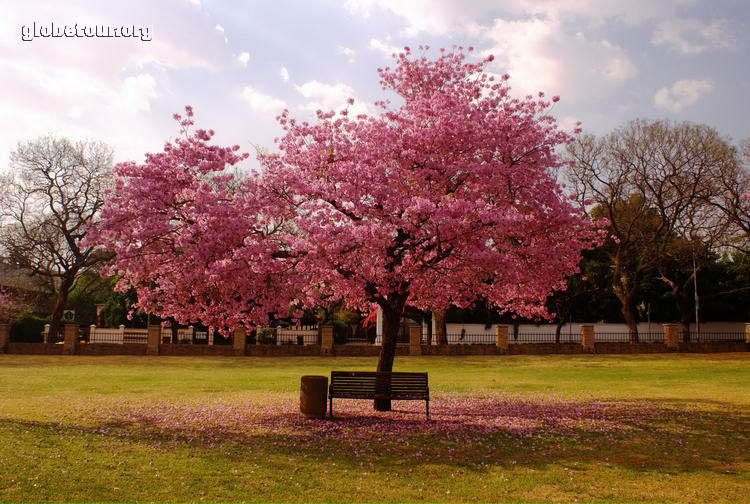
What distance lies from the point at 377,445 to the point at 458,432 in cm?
200

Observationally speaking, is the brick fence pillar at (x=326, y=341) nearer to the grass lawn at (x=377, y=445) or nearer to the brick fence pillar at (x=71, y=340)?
the brick fence pillar at (x=71, y=340)

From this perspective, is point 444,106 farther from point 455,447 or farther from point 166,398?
point 166,398

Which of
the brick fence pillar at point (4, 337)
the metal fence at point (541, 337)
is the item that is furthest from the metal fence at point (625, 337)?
the brick fence pillar at point (4, 337)

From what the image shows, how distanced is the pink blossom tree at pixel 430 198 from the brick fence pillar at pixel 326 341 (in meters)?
21.2

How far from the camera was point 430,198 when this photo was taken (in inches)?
536

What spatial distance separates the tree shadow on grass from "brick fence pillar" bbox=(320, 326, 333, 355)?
2066 centimetres

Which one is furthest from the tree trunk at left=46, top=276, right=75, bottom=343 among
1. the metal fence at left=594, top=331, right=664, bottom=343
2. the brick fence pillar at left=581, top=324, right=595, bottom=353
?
the metal fence at left=594, top=331, right=664, bottom=343

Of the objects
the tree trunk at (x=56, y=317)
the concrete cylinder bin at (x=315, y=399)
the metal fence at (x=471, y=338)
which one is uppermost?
the tree trunk at (x=56, y=317)

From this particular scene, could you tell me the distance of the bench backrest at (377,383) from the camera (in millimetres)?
13406

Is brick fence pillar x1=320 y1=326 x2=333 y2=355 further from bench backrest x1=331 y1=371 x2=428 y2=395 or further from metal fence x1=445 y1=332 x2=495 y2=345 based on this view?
bench backrest x1=331 y1=371 x2=428 y2=395

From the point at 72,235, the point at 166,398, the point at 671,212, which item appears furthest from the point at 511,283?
the point at 72,235

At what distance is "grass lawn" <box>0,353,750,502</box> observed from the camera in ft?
25.6

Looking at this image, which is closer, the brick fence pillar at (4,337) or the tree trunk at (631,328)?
the brick fence pillar at (4,337)

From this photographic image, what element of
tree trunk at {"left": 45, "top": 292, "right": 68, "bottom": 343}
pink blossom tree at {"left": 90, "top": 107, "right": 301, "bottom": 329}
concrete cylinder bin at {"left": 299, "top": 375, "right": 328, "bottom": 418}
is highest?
pink blossom tree at {"left": 90, "top": 107, "right": 301, "bottom": 329}
